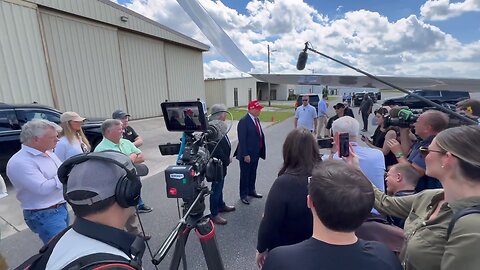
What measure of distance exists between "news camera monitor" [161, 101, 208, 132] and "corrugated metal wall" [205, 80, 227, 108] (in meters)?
25.3

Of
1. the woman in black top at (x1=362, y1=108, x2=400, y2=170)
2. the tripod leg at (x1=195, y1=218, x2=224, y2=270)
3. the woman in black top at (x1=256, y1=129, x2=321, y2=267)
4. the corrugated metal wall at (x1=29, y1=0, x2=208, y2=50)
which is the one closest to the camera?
the woman in black top at (x1=256, y1=129, x2=321, y2=267)

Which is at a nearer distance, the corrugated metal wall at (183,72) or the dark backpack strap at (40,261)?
the dark backpack strap at (40,261)

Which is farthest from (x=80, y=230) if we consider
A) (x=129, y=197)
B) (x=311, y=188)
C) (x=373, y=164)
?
(x=373, y=164)

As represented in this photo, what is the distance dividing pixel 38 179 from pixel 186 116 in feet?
4.55

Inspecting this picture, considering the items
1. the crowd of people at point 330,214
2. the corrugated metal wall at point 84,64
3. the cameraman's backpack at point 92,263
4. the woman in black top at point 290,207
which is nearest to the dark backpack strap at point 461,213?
the crowd of people at point 330,214

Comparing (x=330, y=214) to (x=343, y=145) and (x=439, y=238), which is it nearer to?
(x=439, y=238)

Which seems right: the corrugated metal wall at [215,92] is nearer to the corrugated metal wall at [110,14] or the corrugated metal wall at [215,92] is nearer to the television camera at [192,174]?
the corrugated metal wall at [110,14]

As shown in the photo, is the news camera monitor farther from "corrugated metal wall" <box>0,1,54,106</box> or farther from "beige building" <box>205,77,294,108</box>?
"beige building" <box>205,77,294,108</box>

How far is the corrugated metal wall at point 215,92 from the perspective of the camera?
1073 inches

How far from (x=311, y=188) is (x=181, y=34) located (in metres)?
18.2

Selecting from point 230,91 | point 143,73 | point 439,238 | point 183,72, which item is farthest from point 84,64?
point 230,91

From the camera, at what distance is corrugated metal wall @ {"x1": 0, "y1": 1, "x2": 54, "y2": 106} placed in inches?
330

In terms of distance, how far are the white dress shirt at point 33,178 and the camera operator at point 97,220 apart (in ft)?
4.91

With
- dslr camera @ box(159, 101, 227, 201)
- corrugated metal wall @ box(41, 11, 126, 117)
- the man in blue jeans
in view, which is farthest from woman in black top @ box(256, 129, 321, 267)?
corrugated metal wall @ box(41, 11, 126, 117)
